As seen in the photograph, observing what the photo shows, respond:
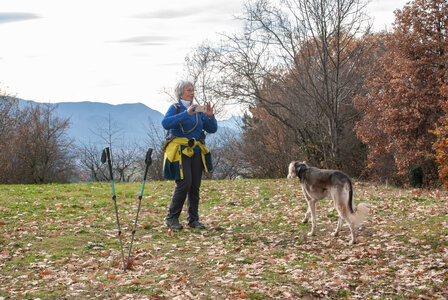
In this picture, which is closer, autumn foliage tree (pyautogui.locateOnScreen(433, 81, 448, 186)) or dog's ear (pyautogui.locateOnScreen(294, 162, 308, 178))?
dog's ear (pyautogui.locateOnScreen(294, 162, 308, 178))

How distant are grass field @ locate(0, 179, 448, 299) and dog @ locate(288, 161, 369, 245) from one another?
404mm

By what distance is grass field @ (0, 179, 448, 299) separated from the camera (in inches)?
198

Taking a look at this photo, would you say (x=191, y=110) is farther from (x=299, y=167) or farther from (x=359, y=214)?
(x=359, y=214)

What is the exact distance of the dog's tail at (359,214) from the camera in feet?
22.3

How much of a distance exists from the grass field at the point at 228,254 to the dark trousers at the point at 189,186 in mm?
436

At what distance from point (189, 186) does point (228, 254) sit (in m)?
1.71

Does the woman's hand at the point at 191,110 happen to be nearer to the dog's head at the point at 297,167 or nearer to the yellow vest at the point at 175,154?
the yellow vest at the point at 175,154

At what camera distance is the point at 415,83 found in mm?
17250

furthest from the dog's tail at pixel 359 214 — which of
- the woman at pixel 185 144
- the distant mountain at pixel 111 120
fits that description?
the distant mountain at pixel 111 120

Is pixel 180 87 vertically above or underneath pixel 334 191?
above

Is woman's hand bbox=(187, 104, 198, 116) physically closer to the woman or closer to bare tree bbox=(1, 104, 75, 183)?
the woman

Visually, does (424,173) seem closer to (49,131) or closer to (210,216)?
(210,216)

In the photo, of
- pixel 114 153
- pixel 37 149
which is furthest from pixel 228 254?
pixel 37 149

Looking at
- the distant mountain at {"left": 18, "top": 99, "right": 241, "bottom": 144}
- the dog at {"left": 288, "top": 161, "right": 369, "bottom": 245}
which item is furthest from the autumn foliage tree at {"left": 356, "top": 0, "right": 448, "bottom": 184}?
the dog at {"left": 288, "top": 161, "right": 369, "bottom": 245}
